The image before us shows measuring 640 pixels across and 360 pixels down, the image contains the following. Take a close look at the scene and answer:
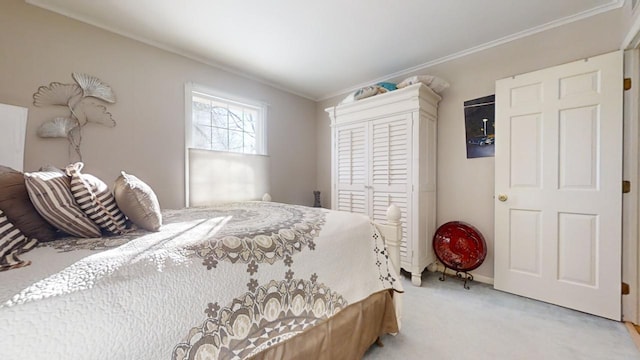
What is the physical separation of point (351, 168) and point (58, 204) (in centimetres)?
258

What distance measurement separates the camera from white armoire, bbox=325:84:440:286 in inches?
100.0

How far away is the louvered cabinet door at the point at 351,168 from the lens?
297 centimetres

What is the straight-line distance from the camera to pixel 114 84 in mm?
2199

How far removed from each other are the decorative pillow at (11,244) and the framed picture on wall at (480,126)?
10.5 feet

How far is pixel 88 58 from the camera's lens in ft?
6.84

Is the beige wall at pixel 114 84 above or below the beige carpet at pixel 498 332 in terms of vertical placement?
above

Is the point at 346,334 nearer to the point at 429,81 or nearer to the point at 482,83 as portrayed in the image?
the point at 429,81

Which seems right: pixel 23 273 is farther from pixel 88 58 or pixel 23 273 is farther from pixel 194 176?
pixel 88 58

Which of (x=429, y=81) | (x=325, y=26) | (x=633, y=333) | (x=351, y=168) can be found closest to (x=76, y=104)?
(x=325, y=26)

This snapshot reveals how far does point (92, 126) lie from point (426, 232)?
3.31 metres

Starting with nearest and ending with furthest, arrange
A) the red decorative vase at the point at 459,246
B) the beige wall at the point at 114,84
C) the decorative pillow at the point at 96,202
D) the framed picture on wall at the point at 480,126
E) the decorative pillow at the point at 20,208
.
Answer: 1. the decorative pillow at the point at 20,208
2. the decorative pillow at the point at 96,202
3. the beige wall at the point at 114,84
4. the red decorative vase at the point at 459,246
5. the framed picture on wall at the point at 480,126

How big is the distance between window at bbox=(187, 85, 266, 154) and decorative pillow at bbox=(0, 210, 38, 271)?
73.1 inches

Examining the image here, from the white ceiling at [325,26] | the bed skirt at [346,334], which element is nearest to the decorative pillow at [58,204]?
the bed skirt at [346,334]

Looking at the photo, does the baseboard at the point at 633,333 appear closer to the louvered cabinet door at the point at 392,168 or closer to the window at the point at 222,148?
the louvered cabinet door at the point at 392,168
